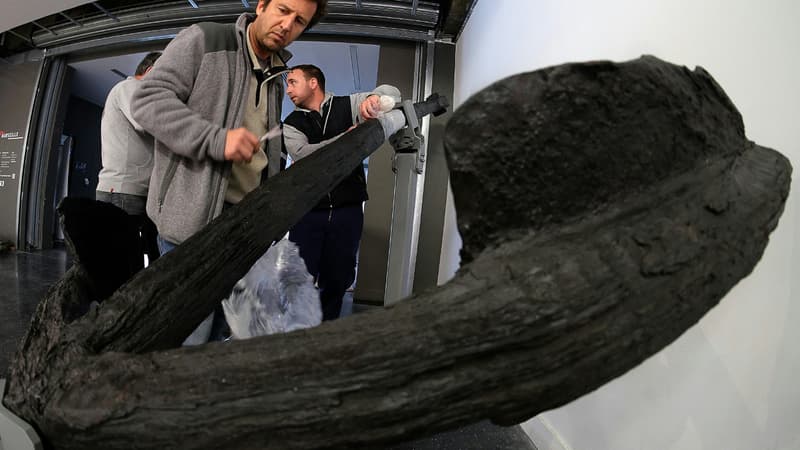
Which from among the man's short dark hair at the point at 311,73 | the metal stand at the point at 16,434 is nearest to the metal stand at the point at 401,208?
the man's short dark hair at the point at 311,73

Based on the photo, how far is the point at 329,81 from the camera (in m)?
2.06

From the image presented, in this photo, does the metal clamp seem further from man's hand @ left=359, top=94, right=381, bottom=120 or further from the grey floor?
the grey floor

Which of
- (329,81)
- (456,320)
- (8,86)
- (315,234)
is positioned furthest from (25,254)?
(456,320)

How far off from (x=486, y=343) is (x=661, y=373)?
0.39 m

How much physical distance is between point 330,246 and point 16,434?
1004 millimetres

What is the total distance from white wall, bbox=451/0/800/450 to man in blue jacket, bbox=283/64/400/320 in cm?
80

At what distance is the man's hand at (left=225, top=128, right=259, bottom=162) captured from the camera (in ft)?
1.83

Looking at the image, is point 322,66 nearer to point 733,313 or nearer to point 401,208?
point 401,208

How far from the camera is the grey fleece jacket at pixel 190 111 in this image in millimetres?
594

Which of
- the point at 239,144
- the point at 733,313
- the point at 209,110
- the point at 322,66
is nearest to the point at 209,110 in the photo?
the point at 209,110

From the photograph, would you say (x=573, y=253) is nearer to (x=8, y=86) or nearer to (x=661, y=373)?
(x=661, y=373)

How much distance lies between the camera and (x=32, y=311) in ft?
4.30

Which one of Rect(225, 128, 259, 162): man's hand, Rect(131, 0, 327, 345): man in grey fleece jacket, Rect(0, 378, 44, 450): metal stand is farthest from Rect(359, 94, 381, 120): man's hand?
Rect(0, 378, 44, 450): metal stand

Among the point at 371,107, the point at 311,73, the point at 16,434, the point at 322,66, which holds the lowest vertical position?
the point at 16,434
